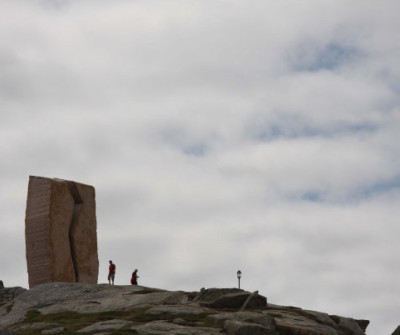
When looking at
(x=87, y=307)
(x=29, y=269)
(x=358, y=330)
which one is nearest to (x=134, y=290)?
(x=87, y=307)

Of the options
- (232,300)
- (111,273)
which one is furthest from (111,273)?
(232,300)

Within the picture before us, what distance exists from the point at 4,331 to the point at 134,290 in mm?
11504

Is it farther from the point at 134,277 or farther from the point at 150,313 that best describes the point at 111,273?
the point at 150,313

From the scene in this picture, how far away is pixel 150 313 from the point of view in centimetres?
3772

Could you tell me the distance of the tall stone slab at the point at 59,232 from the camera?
4591cm

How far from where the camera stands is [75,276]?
A: 1859 inches

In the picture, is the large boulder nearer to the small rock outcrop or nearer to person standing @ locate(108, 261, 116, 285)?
the small rock outcrop

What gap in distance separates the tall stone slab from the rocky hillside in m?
1.72

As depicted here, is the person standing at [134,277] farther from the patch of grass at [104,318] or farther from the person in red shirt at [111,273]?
the patch of grass at [104,318]

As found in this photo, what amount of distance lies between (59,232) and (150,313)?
10.1m

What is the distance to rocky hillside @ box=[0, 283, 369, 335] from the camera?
35.2 m

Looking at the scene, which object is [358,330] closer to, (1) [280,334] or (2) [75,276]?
(1) [280,334]

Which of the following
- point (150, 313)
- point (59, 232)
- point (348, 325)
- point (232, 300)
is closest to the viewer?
point (150, 313)

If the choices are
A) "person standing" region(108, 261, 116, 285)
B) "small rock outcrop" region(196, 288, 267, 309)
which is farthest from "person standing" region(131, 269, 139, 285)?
"small rock outcrop" region(196, 288, 267, 309)
